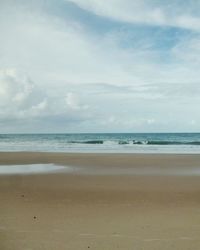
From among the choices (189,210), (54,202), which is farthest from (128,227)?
(54,202)

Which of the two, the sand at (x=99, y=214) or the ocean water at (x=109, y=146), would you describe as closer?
the sand at (x=99, y=214)

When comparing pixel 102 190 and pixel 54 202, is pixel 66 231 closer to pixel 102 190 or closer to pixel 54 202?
pixel 54 202

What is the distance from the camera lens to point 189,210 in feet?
22.6

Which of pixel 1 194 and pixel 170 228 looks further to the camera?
pixel 1 194

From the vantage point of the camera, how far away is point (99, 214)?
6480 millimetres

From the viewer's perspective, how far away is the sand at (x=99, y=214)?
189 inches

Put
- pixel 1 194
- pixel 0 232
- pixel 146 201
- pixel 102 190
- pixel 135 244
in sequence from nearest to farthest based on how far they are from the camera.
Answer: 1. pixel 135 244
2. pixel 0 232
3. pixel 146 201
4. pixel 1 194
5. pixel 102 190

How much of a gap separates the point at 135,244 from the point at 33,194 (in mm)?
4636

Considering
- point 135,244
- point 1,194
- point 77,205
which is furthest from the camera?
point 1,194

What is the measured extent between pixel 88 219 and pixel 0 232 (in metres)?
1.64

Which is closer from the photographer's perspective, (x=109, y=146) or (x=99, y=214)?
(x=99, y=214)

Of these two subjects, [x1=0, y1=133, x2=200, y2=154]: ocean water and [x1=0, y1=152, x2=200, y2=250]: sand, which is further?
[x1=0, y1=133, x2=200, y2=154]: ocean water

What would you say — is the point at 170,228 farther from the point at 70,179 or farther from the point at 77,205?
the point at 70,179

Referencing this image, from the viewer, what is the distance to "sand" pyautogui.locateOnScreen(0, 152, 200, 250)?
15.8ft
